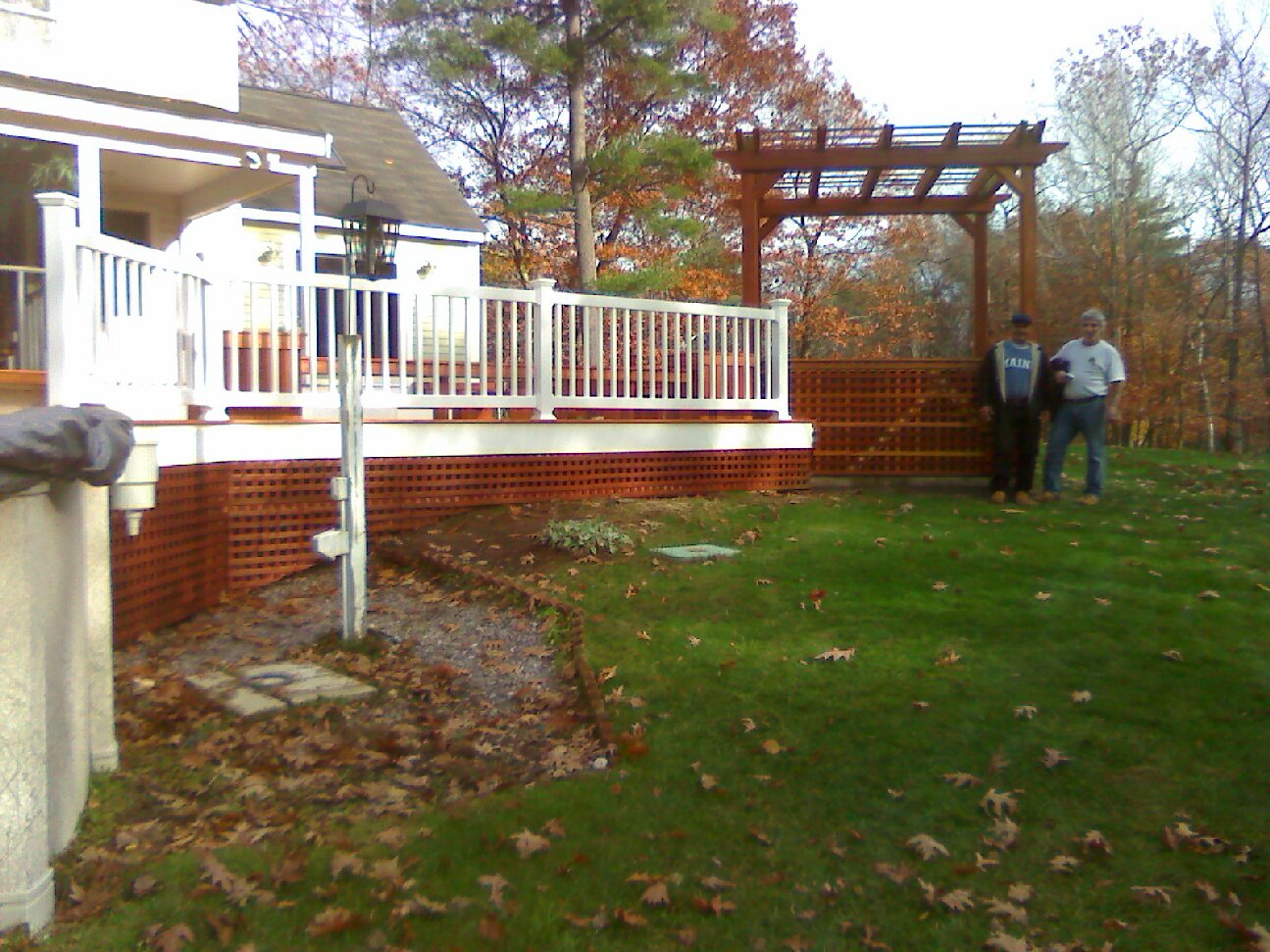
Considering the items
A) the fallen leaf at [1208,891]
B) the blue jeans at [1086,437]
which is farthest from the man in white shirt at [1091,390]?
the fallen leaf at [1208,891]

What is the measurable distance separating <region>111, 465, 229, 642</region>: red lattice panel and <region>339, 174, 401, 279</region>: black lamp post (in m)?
1.65

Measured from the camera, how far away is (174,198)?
45.7ft

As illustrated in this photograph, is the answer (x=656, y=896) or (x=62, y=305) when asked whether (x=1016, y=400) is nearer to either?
(x=62, y=305)

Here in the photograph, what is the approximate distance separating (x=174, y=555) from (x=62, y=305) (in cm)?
165

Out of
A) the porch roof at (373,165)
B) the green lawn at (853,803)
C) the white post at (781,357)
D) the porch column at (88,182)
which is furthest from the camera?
the porch roof at (373,165)

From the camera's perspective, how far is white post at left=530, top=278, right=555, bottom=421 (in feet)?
32.1

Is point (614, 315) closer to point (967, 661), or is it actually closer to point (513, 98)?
point (967, 661)

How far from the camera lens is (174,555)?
7141 mm

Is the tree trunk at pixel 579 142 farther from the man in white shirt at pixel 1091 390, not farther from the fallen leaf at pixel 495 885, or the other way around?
the fallen leaf at pixel 495 885

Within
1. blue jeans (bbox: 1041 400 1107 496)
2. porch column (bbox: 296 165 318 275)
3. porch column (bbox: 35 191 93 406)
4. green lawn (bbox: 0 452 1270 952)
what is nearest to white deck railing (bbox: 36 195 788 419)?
porch column (bbox: 35 191 93 406)

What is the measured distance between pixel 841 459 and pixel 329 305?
5459 mm

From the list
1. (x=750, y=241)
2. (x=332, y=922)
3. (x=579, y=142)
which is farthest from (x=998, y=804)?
(x=579, y=142)

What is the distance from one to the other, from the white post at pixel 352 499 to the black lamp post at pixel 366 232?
953mm

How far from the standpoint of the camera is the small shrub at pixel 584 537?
7895 millimetres
